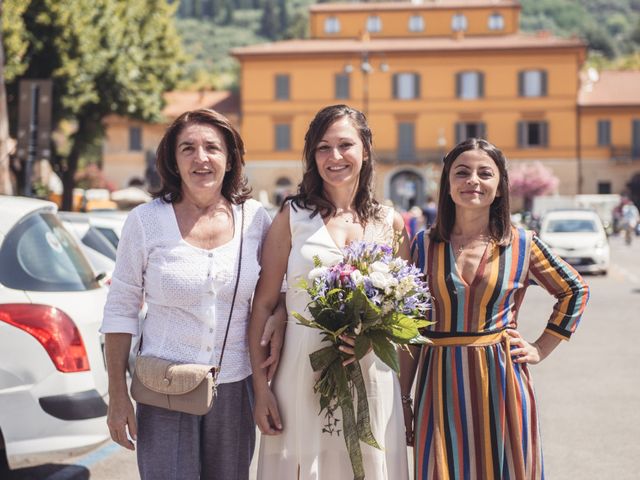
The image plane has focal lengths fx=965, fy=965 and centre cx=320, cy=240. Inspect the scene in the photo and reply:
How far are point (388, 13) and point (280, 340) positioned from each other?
217 ft

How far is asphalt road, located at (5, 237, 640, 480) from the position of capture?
6.12 metres

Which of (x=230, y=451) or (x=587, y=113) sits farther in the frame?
(x=587, y=113)

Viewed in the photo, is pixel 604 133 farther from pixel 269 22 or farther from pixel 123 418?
pixel 269 22

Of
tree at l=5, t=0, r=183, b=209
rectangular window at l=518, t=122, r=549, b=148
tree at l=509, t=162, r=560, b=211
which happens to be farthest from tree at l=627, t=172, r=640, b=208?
tree at l=5, t=0, r=183, b=209

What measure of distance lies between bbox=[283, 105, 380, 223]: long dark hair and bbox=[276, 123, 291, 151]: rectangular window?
60.0 m

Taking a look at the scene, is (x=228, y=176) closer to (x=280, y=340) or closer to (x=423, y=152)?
(x=280, y=340)

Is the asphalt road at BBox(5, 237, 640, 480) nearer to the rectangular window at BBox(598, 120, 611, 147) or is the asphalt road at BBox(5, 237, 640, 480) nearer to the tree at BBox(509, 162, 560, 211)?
the tree at BBox(509, 162, 560, 211)

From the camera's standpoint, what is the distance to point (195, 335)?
3.46 meters

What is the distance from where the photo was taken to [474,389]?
3.67 m

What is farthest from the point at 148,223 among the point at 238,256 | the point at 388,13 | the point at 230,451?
the point at 388,13

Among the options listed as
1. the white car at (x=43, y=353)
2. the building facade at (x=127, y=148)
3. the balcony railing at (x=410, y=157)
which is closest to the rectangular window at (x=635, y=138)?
the balcony railing at (x=410, y=157)

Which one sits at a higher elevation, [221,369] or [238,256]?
[238,256]

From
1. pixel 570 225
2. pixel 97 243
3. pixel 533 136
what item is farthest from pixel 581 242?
pixel 533 136

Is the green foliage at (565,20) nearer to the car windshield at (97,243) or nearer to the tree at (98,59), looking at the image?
the tree at (98,59)
